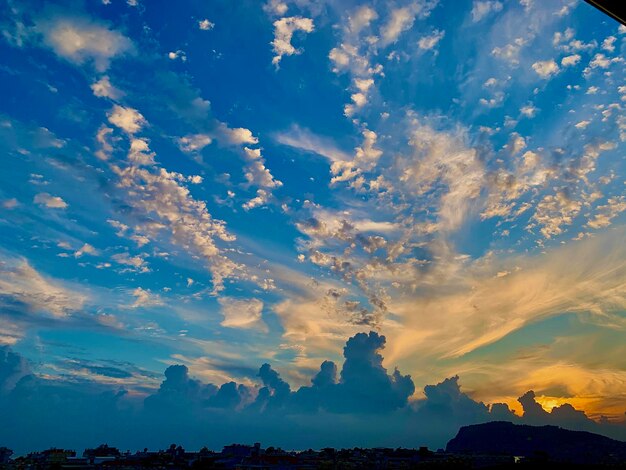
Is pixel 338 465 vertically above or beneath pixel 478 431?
beneath

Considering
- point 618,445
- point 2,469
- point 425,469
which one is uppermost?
point 618,445

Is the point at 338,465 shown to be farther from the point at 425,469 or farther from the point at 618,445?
the point at 618,445

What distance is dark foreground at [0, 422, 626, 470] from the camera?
76.6 meters

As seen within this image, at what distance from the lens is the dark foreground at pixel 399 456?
76.6 meters

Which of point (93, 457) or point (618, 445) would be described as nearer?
point (93, 457)

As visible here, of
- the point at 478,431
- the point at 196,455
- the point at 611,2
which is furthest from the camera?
the point at 478,431

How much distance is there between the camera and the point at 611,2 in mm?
8578

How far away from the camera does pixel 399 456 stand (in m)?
107

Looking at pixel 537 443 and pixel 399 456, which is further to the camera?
pixel 537 443

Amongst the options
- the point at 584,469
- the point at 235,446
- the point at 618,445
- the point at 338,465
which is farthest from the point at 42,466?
the point at 618,445

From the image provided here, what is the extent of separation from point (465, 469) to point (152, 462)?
57029 mm

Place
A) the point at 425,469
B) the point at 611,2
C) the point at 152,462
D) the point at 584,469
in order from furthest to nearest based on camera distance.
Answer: the point at 152,462 < the point at 425,469 < the point at 584,469 < the point at 611,2

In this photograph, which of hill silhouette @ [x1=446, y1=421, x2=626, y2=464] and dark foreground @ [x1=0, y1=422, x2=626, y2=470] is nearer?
dark foreground @ [x1=0, y1=422, x2=626, y2=470]

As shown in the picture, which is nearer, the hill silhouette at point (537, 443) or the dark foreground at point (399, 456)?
the dark foreground at point (399, 456)
